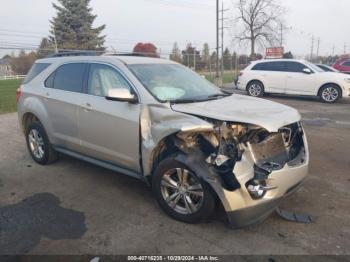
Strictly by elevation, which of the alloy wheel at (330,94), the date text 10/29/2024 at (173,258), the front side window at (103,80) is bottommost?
the date text 10/29/2024 at (173,258)

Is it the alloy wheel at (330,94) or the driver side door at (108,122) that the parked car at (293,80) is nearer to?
the alloy wheel at (330,94)

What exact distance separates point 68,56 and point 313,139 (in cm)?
522

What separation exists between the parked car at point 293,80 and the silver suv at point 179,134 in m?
9.44

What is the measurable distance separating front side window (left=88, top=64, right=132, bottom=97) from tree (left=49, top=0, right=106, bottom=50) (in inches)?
1616

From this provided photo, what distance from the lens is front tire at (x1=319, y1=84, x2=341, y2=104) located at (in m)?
12.4

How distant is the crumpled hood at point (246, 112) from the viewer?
3.07m

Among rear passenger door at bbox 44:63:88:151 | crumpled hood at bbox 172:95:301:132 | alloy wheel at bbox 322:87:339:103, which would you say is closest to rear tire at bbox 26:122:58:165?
rear passenger door at bbox 44:63:88:151

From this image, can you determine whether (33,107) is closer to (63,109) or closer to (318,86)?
(63,109)

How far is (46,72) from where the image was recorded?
202 inches

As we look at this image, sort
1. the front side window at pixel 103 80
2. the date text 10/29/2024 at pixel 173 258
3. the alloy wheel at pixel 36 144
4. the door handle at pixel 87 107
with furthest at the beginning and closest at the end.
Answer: the alloy wheel at pixel 36 144, the door handle at pixel 87 107, the front side window at pixel 103 80, the date text 10/29/2024 at pixel 173 258

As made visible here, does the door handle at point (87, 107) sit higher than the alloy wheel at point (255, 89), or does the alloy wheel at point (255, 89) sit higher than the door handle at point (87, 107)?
the door handle at point (87, 107)

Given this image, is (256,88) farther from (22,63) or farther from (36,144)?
(22,63)

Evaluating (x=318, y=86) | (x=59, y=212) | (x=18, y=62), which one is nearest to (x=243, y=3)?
(x=318, y=86)

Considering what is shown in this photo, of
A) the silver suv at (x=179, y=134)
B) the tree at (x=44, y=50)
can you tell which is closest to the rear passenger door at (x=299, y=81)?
the silver suv at (x=179, y=134)
